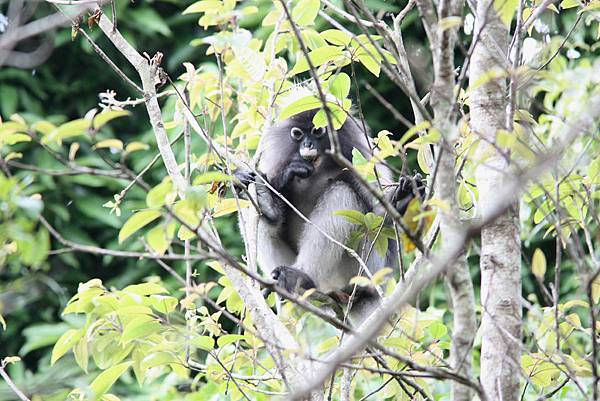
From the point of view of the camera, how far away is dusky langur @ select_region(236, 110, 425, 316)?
403cm

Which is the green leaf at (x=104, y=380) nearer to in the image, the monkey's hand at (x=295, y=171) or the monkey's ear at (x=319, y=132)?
the monkey's hand at (x=295, y=171)

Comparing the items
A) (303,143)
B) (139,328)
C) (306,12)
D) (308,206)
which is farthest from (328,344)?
(308,206)

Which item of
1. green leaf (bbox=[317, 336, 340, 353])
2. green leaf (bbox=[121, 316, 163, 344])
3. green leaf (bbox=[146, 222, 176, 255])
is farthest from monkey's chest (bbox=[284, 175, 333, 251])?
green leaf (bbox=[146, 222, 176, 255])

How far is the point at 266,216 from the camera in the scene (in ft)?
13.2

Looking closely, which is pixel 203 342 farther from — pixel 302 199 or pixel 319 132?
pixel 302 199

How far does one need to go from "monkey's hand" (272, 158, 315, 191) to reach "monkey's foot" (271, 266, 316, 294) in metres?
0.39

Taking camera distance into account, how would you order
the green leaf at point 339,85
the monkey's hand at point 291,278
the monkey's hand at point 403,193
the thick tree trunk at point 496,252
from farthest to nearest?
the monkey's hand at point 291,278
the monkey's hand at point 403,193
the green leaf at point 339,85
the thick tree trunk at point 496,252

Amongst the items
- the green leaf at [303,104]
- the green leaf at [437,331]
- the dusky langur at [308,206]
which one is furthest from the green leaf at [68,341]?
the dusky langur at [308,206]

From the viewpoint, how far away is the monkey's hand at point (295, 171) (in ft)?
13.2

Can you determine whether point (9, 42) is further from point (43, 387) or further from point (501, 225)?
point (501, 225)

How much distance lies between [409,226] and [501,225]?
1.25 ft

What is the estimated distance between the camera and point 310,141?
4070 mm

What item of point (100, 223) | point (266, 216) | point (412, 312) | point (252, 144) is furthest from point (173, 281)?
point (412, 312)

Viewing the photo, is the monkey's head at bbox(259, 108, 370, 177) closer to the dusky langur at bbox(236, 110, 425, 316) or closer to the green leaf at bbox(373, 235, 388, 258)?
the dusky langur at bbox(236, 110, 425, 316)
